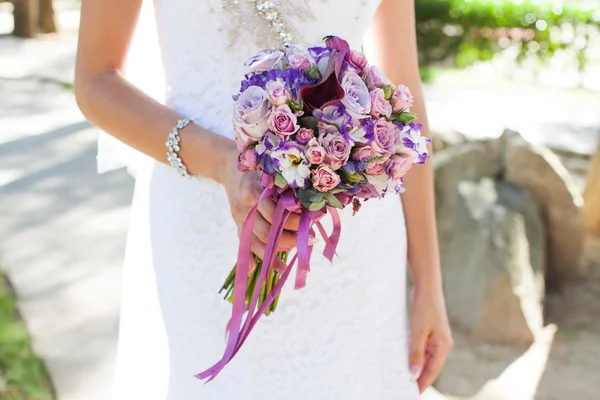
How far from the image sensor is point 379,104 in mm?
1065

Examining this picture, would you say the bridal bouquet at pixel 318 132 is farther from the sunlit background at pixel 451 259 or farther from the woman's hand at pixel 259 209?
the sunlit background at pixel 451 259

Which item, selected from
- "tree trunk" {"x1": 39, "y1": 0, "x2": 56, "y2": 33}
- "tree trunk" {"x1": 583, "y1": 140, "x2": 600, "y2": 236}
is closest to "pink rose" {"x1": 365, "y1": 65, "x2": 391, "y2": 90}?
"tree trunk" {"x1": 583, "y1": 140, "x2": 600, "y2": 236}

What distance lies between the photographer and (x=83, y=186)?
5066 mm

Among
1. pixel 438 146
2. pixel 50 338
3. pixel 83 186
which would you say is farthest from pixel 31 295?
pixel 438 146

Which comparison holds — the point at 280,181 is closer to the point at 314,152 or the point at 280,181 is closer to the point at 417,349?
the point at 314,152

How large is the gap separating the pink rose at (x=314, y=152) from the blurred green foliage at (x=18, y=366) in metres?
2.31

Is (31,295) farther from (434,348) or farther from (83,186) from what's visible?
(434,348)

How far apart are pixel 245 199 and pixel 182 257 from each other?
405 mm

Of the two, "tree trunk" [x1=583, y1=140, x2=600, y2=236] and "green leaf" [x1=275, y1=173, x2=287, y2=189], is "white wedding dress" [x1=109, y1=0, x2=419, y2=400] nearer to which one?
"green leaf" [x1=275, y1=173, x2=287, y2=189]

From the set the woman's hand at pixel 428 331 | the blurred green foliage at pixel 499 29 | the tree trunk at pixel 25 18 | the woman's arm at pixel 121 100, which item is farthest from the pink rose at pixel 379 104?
the tree trunk at pixel 25 18

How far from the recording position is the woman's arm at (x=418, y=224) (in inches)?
64.4

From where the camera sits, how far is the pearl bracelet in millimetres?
1314

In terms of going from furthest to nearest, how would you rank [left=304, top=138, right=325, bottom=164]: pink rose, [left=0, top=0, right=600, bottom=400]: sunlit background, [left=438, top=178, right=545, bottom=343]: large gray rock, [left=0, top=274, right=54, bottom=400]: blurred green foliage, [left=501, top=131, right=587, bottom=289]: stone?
[left=501, top=131, right=587, bottom=289]: stone < [left=438, top=178, right=545, bottom=343]: large gray rock < [left=0, top=0, right=600, bottom=400]: sunlit background < [left=0, top=274, right=54, bottom=400]: blurred green foliage < [left=304, top=138, right=325, bottom=164]: pink rose

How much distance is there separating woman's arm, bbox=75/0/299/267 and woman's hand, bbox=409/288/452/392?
0.65 m
